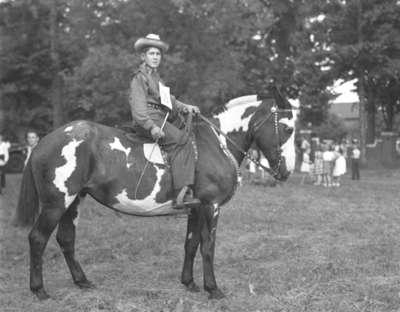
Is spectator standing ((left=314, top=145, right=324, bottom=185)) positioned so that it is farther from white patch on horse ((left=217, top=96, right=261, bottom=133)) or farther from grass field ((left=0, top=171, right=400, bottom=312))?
white patch on horse ((left=217, top=96, right=261, bottom=133))

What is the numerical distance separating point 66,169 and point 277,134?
8.00ft

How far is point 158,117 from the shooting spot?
5516 millimetres

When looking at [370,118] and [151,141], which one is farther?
[370,118]

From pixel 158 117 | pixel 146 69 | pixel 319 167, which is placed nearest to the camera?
pixel 158 117

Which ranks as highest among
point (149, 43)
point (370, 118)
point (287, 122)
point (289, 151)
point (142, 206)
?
point (370, 118)

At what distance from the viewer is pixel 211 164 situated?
5523 millimetres

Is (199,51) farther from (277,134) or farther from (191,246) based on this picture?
(191,246)

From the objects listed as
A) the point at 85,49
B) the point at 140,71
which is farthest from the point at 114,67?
the point at 140,71

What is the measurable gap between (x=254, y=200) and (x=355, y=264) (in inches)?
288

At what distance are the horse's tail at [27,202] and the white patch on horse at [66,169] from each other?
447 mm

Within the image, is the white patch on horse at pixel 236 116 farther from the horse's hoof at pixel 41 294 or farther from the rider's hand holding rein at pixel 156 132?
the horse's hoof at pixel 41 294

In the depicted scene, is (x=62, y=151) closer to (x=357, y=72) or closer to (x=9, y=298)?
(x=9, y=298)

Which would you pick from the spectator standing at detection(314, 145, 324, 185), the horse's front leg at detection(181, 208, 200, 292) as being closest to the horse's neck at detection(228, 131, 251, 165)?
the horse's front leg at detection(181, 208, 200, 292)

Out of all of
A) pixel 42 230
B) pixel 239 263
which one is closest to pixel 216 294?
pixel 239 263
